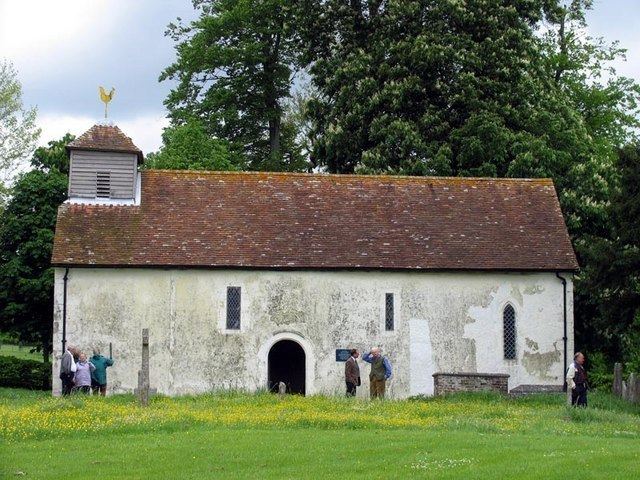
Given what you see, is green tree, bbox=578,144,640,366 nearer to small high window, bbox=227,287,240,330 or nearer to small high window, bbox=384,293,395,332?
small high window, bbox=384,293,395,332

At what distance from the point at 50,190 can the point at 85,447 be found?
27.3m

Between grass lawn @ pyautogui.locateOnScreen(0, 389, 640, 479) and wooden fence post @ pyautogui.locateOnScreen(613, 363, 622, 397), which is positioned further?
wooden fence post @ pyautogui.locateOnScreen(613, 363, 622, 397)

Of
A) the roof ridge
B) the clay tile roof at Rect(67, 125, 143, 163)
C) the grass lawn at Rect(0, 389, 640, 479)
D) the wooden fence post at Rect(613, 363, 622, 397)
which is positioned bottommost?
the grass lawn at Rect(0, 389, 640, 479)

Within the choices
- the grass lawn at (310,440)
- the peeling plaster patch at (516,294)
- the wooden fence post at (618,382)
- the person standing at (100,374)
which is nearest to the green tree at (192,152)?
the peeling plaster patch at (516,294)

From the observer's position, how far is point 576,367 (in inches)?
1111

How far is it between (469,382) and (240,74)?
2777 cm

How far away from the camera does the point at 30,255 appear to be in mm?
44969

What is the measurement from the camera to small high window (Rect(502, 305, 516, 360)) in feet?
121

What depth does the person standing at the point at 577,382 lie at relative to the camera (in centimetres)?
2812

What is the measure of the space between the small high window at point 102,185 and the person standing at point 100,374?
265 inches

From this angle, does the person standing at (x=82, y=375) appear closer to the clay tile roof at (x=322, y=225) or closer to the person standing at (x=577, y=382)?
the clay tile roof at (x=322, y=225)

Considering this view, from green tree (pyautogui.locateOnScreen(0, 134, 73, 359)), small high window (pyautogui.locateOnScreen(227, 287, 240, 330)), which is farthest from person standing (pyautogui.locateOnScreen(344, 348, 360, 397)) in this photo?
green tree (pyautogui.locateOnScreen(0, 134, 73, 359))

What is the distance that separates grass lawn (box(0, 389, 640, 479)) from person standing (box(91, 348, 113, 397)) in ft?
13.9

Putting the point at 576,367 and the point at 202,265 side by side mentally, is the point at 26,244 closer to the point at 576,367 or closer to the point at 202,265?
the point at 202,265
